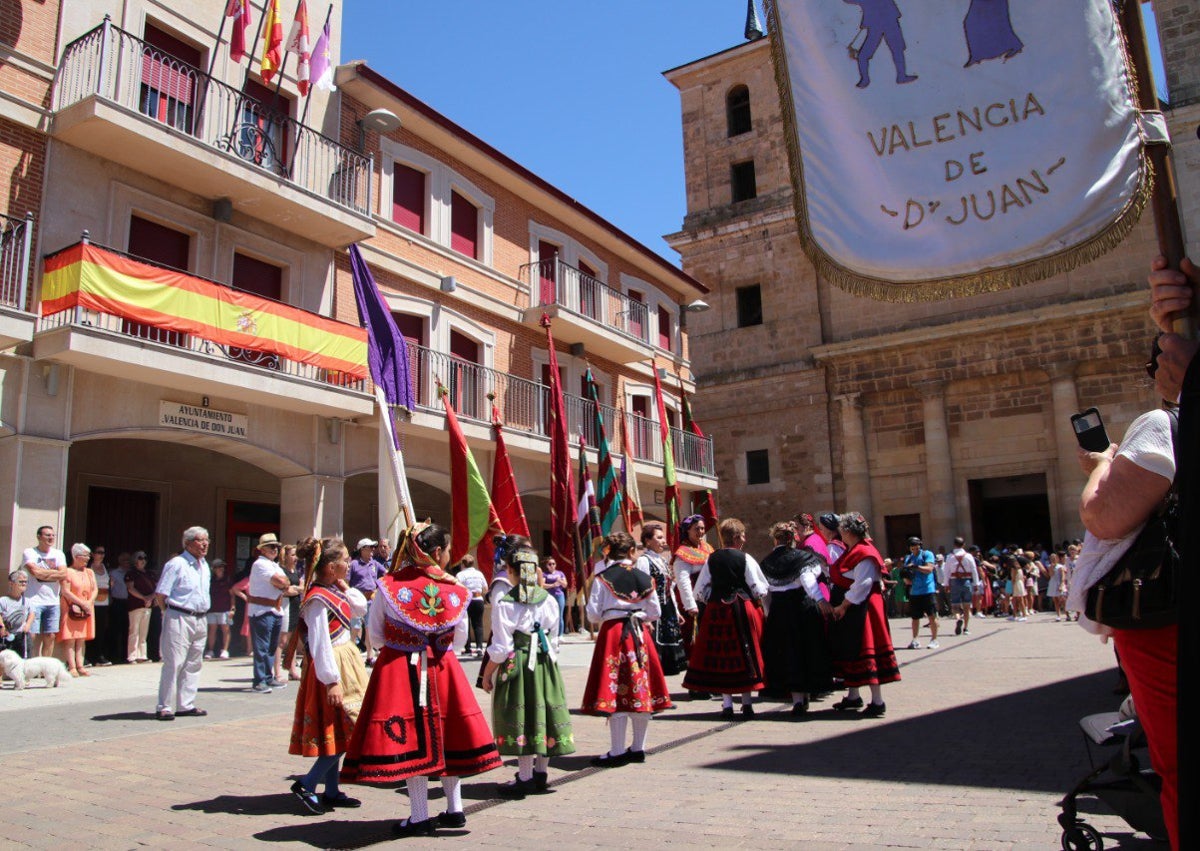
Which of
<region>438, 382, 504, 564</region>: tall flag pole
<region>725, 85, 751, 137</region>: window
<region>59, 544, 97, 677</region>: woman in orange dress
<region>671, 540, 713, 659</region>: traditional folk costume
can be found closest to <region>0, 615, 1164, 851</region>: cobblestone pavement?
<region>671, 540, 713, 659</region>: traditional folk costume

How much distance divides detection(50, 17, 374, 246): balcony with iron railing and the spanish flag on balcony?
188 cm

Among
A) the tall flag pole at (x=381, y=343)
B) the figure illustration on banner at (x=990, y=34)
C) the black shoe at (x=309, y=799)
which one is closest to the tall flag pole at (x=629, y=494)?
the tall flag pole at (x=381, y=343)

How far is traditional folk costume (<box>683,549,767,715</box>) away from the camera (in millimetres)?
8812

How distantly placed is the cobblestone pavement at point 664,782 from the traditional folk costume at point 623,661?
33cm

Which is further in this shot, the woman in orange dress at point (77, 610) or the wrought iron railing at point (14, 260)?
the wrought iron railing at point (14, 260)

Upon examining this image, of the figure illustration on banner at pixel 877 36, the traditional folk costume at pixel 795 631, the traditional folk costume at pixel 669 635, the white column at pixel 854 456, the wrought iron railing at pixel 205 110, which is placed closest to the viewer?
the figure illustration on banner at pixel 877 36

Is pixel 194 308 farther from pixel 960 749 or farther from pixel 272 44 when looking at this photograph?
pixel 960 749

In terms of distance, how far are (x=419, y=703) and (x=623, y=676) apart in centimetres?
200

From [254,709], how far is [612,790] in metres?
5.14

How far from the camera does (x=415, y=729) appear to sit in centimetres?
523

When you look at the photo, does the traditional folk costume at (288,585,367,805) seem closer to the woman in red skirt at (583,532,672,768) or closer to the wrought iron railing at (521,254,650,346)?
the woman in red skirt at (583,532,672,768)

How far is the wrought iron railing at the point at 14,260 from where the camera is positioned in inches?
482

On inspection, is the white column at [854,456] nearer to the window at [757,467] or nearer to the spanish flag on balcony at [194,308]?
the window at [757,467]

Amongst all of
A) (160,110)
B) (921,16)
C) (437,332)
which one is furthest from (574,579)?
(921,16)
